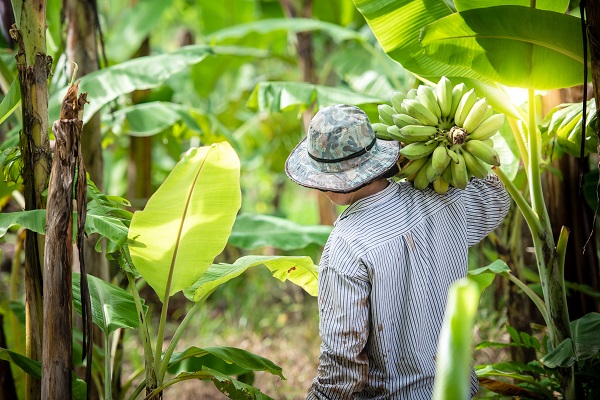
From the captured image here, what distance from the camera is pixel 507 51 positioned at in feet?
7.32

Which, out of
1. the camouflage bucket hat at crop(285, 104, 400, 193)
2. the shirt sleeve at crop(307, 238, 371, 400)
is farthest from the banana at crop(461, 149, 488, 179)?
the shirt sleeve at crop(307, 238, 371, 400)

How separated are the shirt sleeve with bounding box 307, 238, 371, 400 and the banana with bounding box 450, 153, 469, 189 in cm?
38

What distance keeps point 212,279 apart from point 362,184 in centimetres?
61

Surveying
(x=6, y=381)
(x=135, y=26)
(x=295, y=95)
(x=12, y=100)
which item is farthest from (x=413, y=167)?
(x=135, y=26)

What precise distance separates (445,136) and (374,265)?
17.9 inches

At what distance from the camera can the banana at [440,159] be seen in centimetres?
183

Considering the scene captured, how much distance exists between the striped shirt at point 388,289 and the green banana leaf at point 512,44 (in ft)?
1.80

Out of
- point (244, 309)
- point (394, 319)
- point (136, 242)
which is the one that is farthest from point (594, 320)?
point (244, 309)

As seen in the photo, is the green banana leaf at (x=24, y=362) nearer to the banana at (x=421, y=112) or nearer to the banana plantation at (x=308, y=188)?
the banana plantation at (x=308, y=188)

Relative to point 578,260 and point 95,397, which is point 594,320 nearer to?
point 578,260

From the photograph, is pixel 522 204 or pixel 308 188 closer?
→ pixel 522 204

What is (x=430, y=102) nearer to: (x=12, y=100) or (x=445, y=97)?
(x=445, y=97)

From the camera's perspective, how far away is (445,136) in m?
1.91

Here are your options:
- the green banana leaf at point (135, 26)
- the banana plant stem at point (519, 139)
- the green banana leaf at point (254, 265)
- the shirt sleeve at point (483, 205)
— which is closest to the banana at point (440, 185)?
the shirt sleeve at point (483, 205)
